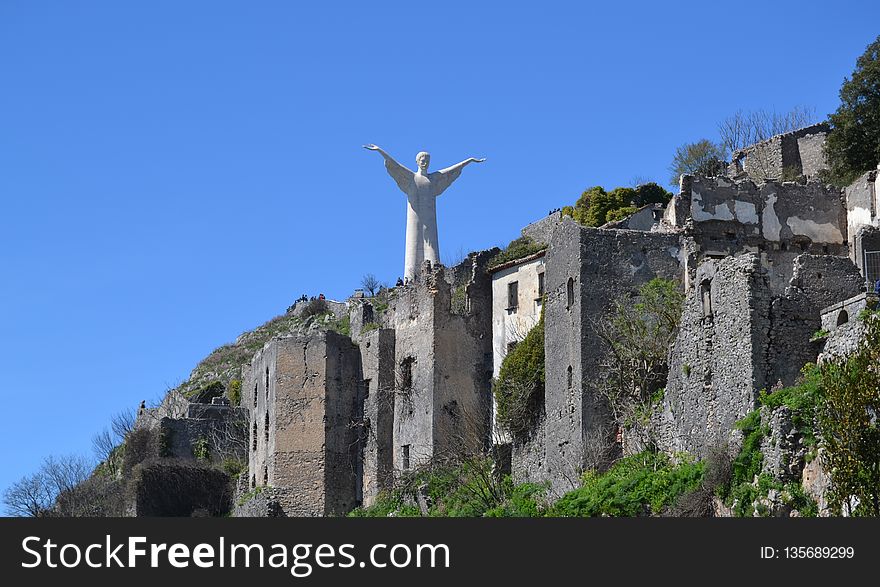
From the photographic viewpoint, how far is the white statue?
243 feet

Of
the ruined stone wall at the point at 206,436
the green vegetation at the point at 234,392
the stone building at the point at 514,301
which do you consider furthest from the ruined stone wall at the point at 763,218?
the green vegetation at the point at 234,392

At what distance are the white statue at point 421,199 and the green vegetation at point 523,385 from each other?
17051mm

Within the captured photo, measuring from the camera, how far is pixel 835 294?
44312 millimetres

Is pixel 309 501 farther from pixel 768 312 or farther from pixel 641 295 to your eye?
pixel 768 312

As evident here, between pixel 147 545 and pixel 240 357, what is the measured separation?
68542 millimetres

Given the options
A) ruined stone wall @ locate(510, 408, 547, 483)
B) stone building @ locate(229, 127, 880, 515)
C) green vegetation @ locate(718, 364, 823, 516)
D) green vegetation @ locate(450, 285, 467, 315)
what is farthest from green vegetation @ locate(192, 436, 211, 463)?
green vegetation @ locate(718, 364, 823, 516)

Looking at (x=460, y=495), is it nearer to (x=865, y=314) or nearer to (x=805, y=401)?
(x=805, y=401)

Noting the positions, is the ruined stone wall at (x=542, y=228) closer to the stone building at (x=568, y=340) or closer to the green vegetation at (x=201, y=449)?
the stone building at (x=568, y=340)

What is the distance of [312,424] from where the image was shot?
62.9 m

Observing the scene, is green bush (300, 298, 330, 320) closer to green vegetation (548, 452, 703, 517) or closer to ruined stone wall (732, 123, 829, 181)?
ruined stone wall (732, 123, 829, 181)

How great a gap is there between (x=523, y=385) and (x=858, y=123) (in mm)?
15331

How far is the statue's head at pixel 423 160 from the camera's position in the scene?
75688 mm

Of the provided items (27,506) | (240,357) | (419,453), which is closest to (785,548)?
(419,453)

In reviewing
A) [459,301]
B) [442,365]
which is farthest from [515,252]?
[442,365]
